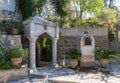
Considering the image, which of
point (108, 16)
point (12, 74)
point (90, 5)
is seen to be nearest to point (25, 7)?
point (90, 5)

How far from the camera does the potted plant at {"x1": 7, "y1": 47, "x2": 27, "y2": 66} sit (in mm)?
10318

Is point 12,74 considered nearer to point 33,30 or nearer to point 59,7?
point 33,30

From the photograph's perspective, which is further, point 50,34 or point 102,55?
point 102,55

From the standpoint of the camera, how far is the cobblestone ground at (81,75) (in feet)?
33.6

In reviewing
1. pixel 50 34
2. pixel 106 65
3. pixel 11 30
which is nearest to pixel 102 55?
pixel 106 65

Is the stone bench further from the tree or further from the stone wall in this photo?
the tree

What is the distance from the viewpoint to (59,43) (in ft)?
56.5

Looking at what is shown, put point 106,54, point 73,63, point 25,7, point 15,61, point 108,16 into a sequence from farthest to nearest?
point 108,16
point 25,7
point 106,54
point 73,63
point 15,61

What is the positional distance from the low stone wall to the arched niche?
4.16 metres

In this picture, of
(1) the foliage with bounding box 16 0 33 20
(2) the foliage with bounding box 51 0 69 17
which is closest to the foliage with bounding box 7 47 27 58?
(1) the foliage with bounding box 16 0 33 20

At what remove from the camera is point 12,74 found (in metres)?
10.2

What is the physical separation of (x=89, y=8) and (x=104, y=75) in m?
9.30

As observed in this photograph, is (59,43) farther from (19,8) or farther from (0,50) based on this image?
(0,50)

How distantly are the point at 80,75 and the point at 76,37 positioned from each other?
5701 mm
